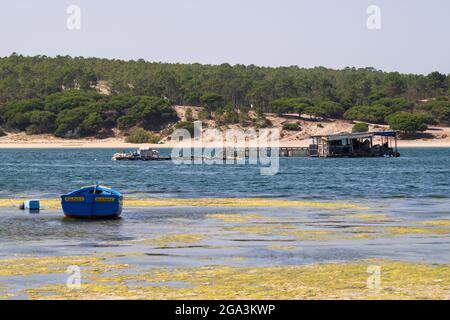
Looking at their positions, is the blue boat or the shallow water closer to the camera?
the shallow water

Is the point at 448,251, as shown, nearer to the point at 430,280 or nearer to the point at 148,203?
the point at 430,280

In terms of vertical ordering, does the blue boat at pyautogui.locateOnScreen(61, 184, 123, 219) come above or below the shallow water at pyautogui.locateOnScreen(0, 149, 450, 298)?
above

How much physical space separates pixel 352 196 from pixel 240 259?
1713 inches

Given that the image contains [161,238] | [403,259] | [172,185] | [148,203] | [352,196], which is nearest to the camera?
[403,259]

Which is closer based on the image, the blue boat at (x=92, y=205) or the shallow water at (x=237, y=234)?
the shallow water at (x=237, y=234)

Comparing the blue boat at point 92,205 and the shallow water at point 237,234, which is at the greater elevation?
the blue boat at point 92,205

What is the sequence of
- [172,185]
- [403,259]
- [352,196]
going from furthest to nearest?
[172,185] < [352,196] < [403,259]

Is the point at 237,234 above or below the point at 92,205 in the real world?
below

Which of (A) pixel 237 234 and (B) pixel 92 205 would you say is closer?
(A) pixel 237 234
